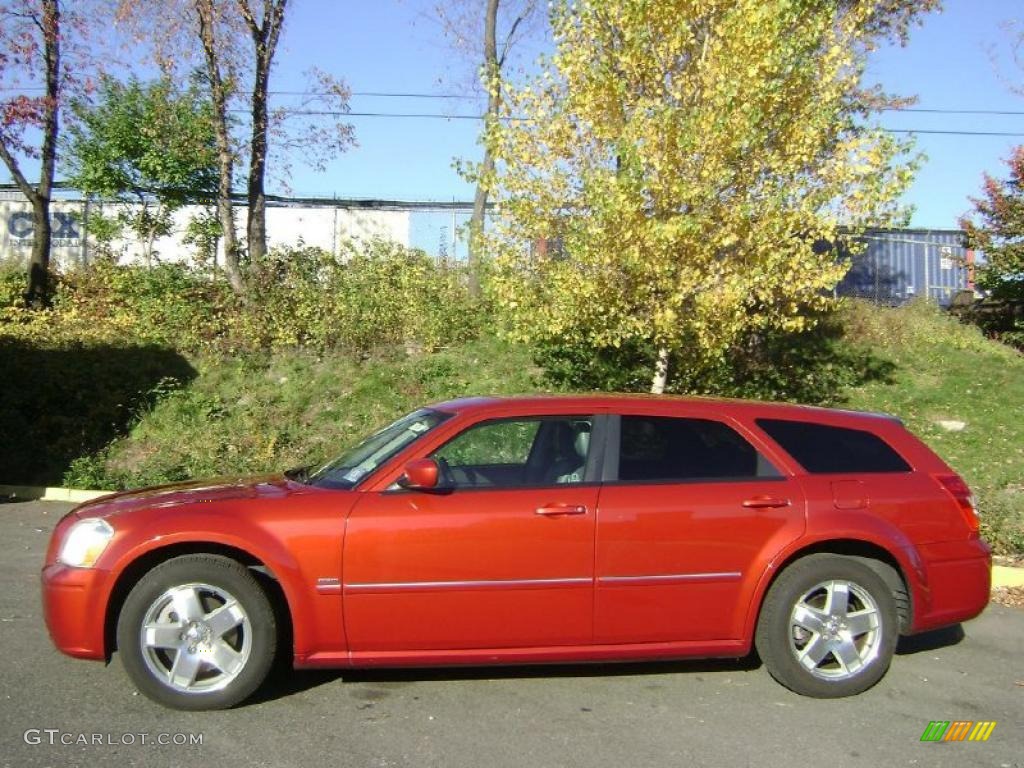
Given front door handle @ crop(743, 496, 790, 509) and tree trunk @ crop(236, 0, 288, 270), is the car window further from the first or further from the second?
tree trunk @ crop(236, 0, 288, 270)

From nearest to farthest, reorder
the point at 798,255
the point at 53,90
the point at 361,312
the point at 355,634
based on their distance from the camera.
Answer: the point at 355,634 < the point at 798,255 < the point at 361,312 < the point at 53,90

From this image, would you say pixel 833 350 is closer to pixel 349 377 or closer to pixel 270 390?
pixel 349 377

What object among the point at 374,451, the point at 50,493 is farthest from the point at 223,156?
the point at 374,451

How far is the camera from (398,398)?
13867 mm

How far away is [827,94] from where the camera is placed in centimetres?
1007

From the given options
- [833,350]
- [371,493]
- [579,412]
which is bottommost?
[371,493]

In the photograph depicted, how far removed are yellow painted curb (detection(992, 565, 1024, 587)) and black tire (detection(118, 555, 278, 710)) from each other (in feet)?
19.2

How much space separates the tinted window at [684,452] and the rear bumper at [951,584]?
1011 millimetres

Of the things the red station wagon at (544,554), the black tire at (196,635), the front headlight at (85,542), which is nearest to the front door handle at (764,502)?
the red station wagon at (544,554)

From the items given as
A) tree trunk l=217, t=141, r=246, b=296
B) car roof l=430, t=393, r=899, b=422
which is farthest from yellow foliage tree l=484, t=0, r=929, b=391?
tree trunk l=217, t=141, r=246, b=296


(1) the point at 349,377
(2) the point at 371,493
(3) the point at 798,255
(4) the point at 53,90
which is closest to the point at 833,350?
(3) the point at 798,255

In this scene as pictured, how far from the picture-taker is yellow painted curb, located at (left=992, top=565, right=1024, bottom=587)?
7.57m

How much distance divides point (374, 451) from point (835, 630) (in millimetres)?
2645

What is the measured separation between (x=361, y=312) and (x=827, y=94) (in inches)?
331
